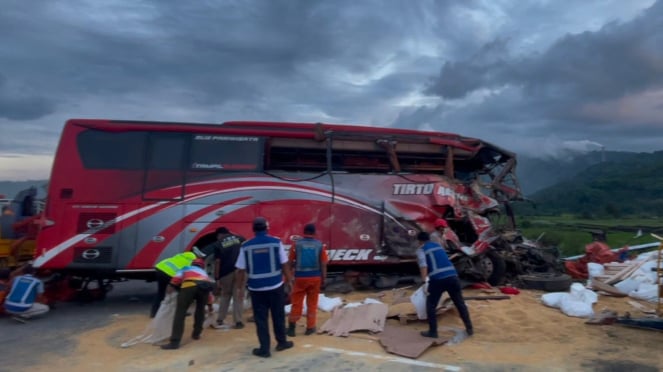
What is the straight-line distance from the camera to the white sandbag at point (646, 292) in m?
8.52

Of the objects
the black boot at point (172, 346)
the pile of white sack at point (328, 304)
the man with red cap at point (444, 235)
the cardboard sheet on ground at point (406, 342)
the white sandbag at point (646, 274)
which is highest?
the man with red cap at point (444, 235)

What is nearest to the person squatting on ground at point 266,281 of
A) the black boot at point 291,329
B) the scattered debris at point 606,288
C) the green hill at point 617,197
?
the black boot at point 291,329

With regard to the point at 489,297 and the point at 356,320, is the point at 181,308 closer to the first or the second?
the point at 356,320

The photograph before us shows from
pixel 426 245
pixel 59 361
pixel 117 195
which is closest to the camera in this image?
pixel 59 361

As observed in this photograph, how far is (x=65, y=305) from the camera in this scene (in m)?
8.86

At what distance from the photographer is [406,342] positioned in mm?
5992

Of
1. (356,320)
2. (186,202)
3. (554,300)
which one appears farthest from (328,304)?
(554,300)

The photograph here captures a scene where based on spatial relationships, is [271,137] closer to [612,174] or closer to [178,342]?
[178,342]

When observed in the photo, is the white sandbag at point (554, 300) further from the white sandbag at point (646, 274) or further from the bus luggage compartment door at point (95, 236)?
the bus luggage compartment door at point (95, 236)

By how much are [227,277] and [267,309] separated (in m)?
1.57

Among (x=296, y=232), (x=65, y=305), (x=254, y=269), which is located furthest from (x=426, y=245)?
(x=65, y=305)

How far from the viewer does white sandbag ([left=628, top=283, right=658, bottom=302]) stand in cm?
852

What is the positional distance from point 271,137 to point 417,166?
10.3ft

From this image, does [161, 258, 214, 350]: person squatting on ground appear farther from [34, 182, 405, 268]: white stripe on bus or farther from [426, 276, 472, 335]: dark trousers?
[426, 276, 472, 335]: dark trousers
